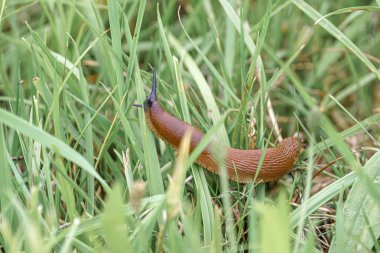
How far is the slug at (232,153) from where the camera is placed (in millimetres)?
2447

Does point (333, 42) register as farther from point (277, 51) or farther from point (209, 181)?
point (209, 181)

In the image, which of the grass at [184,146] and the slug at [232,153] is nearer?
the grass at [184,146]

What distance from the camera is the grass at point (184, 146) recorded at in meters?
1.83

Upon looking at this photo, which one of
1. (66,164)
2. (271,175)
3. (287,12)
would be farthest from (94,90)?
(287,12)

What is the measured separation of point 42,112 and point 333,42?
1855 mm

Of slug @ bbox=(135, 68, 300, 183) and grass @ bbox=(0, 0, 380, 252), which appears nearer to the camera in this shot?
grass @ bbox=(0, 0, 380, 252)

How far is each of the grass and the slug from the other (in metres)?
0.06

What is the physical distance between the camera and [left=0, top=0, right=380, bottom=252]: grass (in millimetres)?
1834

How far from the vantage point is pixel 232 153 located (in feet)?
8.14

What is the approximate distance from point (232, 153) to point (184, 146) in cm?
85

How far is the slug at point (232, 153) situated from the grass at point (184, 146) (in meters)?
0.06

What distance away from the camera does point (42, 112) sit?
273 centimetres

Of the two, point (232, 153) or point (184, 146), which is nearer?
point (184, 146)

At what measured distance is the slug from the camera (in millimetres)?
2447
